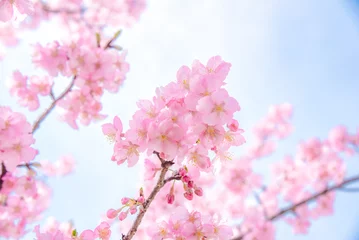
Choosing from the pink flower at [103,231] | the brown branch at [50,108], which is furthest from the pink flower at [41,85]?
the pink flower at [103,231]

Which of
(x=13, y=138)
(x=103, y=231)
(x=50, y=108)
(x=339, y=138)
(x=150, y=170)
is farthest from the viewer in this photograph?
(x=339, y=138)

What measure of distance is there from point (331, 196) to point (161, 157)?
7.40m

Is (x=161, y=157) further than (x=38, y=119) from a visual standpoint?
No

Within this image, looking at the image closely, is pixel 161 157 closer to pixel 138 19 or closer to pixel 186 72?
pixel 186 72

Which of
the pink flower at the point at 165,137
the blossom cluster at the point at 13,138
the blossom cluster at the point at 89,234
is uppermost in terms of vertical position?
the blossom cluster at the point at 13,138

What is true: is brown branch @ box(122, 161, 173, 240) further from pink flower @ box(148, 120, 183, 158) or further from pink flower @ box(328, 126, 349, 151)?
pink flower @ box(328, 126, 349, 151)

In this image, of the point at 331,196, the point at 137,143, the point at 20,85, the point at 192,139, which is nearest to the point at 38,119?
the point at 20,85

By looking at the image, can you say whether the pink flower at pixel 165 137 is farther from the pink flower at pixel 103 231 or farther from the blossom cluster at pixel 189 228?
the pink flower at pixel 103 231

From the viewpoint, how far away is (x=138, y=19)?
10656mm

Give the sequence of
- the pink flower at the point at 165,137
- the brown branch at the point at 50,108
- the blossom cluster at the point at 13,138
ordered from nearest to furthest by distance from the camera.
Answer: the pink flower at the point at 165,137
the blossom cluster at the point at 13,138
the brown branch at the point at 50,108

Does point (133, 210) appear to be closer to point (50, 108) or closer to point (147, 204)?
point (147, 204)

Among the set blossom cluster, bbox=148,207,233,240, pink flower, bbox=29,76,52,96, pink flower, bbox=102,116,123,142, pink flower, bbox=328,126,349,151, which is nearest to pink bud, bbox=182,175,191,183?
blossom cluster, bbox=148,207,233,240

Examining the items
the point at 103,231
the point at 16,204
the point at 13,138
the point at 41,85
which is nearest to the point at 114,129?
the point at 103,231

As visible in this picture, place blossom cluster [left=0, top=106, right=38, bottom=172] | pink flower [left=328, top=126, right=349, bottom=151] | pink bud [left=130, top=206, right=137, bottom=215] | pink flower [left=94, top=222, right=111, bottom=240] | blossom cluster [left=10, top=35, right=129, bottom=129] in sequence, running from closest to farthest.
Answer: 1. pink bud [left=130, top=206, right=137, bottom=215]
2. pink flower [left=94, top=222, right=111, bottom=240]
3. blossom cluster [left=0, top=106, right=38, bottom=172]
4. blossom cluster [left=10, top=35, right=129, bottom=129]
5. pink flower [left=328, top=126, right=349, bottom=151]
